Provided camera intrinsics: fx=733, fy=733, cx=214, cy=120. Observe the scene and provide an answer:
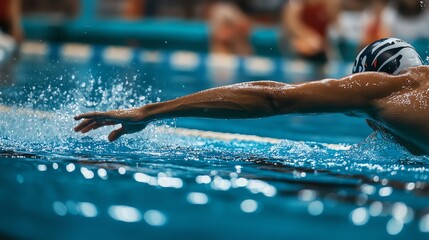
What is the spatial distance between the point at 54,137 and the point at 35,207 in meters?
1.15

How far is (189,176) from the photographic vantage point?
2.46 m

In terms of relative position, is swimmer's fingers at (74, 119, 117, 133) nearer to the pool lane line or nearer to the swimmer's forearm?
the swimmer's forearm

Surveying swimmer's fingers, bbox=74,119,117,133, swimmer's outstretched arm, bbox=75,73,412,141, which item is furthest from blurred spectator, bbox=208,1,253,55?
swimmer's outstretched arm, bbox=75,73,412,141

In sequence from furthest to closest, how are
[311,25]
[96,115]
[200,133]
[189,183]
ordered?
[311,25] → [200,133] → [96,115] → [189,183]

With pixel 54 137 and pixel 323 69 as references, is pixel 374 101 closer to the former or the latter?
pixel 54 137

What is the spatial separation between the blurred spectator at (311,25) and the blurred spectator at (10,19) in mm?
3369

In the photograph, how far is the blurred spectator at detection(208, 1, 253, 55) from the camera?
994cm

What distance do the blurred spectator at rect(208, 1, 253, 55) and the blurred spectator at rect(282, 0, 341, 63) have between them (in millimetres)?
716

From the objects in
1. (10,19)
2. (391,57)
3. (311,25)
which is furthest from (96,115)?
(311,25)

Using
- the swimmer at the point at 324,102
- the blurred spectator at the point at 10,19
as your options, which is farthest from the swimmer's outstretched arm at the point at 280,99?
the blurred spectator at the point at 10,19

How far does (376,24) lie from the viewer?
9.66 metres

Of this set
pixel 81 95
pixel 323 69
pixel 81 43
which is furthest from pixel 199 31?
pixel 81 95

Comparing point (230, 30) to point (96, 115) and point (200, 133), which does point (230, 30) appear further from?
point (96, 115)

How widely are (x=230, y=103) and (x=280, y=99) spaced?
0.18m
